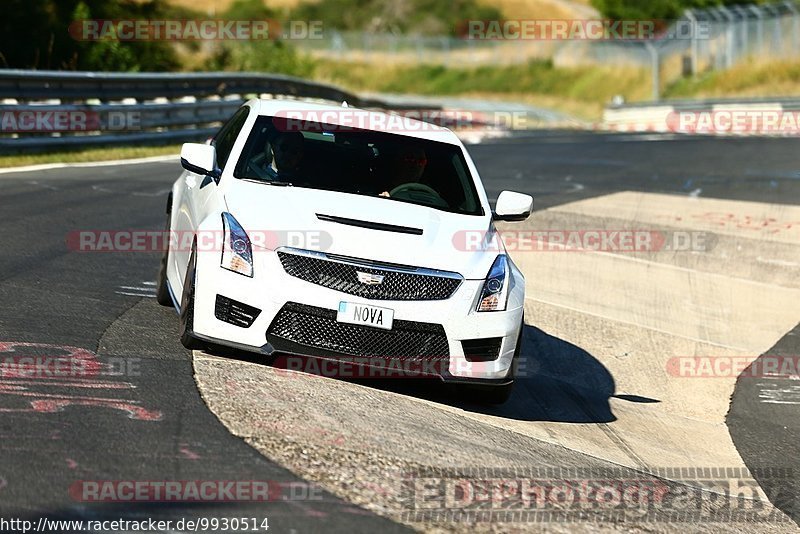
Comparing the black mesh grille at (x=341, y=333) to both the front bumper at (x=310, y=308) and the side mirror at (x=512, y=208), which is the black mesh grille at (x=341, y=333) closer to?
the front bumper at (x=310, y=308)

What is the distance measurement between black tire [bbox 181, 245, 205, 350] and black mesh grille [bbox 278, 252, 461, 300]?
60cm

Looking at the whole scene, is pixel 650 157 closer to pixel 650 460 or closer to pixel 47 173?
pixel 47 173

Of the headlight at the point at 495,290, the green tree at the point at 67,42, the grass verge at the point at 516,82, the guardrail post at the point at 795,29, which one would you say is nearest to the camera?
the headlight at the point at 495,290

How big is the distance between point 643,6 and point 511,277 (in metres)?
81.8

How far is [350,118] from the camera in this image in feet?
29.9

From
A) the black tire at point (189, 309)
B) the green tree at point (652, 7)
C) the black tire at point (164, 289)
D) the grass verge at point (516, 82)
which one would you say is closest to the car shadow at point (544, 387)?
the black tire at point (189, 309)

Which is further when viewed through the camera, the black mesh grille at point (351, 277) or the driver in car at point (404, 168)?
the driver in car at point (404, 168)

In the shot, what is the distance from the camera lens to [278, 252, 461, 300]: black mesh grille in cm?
744

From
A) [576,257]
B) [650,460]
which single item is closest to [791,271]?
[576,257]

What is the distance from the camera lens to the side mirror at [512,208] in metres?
8.70

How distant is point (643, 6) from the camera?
284 ft

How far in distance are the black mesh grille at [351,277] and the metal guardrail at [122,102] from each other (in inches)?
499

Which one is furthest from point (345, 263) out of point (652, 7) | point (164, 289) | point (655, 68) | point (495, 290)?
point (652, 7)

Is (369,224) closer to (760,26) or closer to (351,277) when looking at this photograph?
(351,277)
